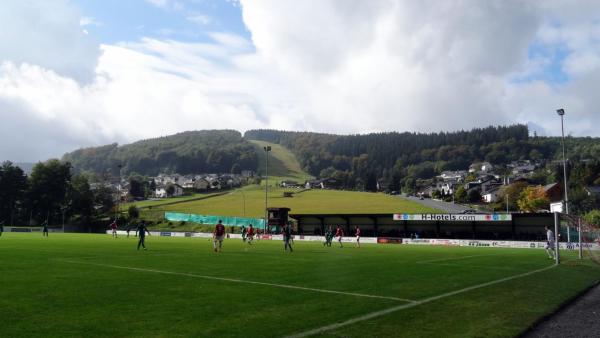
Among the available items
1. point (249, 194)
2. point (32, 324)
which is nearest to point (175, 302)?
point (32, 324)

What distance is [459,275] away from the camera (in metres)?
19.5

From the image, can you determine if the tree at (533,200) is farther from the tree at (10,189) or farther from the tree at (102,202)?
the tree at (10,189)

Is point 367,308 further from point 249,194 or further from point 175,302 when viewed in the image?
point 249,194

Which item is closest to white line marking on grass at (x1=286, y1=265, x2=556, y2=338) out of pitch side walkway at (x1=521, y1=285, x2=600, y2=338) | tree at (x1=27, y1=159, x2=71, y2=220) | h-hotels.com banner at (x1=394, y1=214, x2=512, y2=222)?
pitch side walkway at (x1=521, y1=285, x2=600, y2=338)

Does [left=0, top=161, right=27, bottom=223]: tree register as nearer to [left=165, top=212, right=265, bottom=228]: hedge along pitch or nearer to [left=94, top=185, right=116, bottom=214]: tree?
[left=94, top=185, right=116, bottom=214]: tree

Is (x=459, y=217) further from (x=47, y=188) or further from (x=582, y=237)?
(x=47, y=188)

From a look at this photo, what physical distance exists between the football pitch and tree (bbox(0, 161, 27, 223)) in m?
113

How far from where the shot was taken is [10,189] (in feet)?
385

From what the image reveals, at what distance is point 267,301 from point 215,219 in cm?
8543

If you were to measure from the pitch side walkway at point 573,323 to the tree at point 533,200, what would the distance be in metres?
103

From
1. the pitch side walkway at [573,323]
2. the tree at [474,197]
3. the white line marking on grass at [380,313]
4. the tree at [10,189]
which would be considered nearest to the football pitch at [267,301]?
the white line marking on grass at [380,313]

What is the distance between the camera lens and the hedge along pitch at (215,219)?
273ft

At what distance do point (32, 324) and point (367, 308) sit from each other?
23.7ft

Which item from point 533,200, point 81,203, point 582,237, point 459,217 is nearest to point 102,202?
point 81,203
